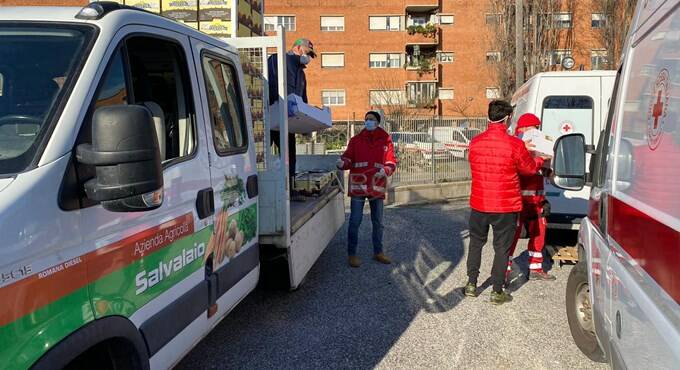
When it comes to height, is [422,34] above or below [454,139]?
above

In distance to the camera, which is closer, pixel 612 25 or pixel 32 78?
pixel 32 78

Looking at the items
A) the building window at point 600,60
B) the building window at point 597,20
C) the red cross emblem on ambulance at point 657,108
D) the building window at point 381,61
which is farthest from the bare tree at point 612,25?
the red cross emblem on ambulance at point 657,108

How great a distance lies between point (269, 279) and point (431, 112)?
127 ft

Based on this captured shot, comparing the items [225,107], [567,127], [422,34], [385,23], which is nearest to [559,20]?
[422,34]

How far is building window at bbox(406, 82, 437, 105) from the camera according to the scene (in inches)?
1638

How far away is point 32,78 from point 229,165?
1470 mm

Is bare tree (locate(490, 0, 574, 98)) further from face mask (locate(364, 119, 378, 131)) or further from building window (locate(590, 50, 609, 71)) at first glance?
face mask (locate(364, 119, 378, 131))

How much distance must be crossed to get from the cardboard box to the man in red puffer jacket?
1644 millimetres

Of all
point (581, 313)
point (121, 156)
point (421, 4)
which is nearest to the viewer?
point (121, 156)

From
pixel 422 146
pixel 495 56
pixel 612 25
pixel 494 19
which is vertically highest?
pixel 494 19

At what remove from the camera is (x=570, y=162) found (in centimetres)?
351

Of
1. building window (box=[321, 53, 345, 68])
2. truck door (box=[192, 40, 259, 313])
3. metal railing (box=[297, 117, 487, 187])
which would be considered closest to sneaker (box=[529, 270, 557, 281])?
truck door (box=[192, 40, 259, 313])

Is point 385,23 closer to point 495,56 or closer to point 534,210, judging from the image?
point 495,56

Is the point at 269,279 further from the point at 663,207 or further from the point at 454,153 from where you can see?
the point at 454,153
